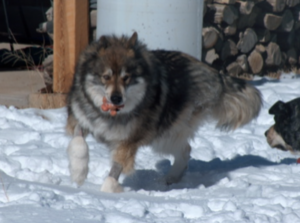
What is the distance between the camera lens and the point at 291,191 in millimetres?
3639

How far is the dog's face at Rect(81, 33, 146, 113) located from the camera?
3.38 metres

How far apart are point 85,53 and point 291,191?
68.4 inches

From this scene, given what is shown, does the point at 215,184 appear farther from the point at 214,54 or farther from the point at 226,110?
the point at 214,54

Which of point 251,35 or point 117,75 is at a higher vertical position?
point 117,75

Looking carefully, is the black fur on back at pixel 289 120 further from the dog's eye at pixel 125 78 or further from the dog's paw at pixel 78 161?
the dog's paw at pixel 78 161

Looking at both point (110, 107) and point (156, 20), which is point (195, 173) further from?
point (156, 20)

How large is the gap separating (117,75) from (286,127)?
5.89 feet

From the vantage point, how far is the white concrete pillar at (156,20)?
528cm

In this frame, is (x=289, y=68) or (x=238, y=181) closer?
(x=238, y=181)

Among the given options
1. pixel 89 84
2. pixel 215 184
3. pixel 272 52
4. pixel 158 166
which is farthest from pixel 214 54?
pixel 89 84

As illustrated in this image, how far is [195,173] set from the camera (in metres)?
4.42

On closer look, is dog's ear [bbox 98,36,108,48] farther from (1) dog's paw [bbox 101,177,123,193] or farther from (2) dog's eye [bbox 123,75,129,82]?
(1) dog's paw [bbox 101,177,123,193]

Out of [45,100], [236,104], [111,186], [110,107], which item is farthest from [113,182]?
[45,100]

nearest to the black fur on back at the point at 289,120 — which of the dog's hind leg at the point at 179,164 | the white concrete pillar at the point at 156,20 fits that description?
the dog's hind leg at the point at 179,164
